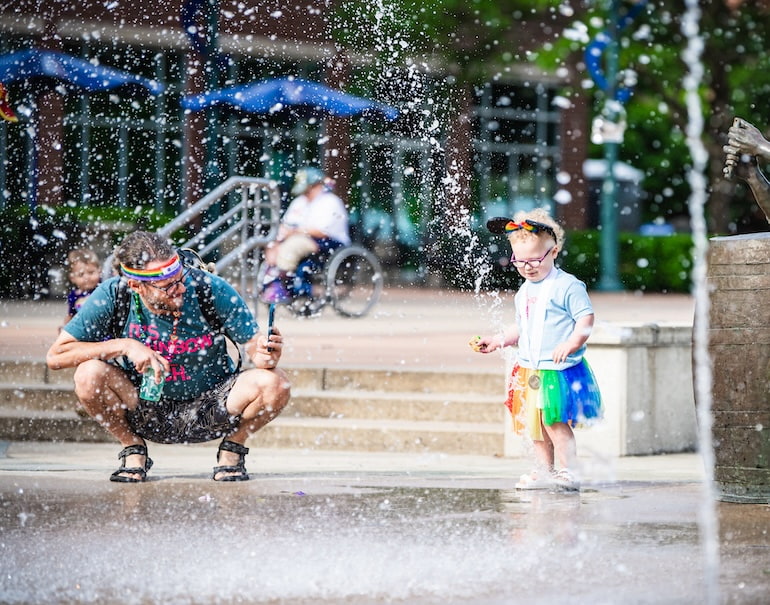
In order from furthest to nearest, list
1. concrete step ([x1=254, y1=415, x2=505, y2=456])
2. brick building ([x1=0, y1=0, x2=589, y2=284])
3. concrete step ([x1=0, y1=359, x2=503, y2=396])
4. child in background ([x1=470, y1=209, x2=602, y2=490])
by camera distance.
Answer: brick building ([x1=0, y1=0, x2=589, y2=284])
concrete step ([x1=0, y1=359, x2=503, y2=396])
concrete step ([x1=254, y1=415, x2=505, y2=456])
child in background ([x1=470, y1=209, x2=602, y2=490])

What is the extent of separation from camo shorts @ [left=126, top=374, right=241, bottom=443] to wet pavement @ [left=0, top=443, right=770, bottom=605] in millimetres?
265

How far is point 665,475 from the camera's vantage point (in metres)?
8.36

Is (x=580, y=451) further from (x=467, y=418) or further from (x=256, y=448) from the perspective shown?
(x=256, y=448)

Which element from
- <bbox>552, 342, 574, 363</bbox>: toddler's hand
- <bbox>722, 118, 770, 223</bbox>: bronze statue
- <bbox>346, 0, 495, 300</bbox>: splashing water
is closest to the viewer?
<bbox>722, 118, 770, 223</bbox>: bronze statue

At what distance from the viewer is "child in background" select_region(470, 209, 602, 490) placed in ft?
24.5

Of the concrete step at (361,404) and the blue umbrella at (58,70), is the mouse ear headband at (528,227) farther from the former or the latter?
the blue umbrella at (58,70)

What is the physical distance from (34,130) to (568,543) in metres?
19.4

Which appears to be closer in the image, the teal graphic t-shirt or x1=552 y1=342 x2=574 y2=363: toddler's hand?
x1=552 y1=342 x2=574 y2=363: toddler's hand

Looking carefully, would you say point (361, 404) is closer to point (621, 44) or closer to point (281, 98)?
point (281, 98)

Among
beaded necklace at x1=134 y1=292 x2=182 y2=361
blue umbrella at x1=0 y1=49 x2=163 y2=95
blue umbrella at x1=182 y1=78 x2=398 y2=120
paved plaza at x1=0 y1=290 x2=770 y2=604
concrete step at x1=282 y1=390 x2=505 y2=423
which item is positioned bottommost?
paved plaza at x1=0 y1=290 x2=770 y2=604

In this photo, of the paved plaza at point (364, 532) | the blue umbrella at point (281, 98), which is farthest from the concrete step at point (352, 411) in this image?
the blue umbrella at point (281, 98)

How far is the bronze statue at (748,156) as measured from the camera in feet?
23.1

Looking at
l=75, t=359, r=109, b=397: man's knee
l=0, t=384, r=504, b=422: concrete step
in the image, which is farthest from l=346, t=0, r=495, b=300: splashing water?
l=75, t=359, r=109, b=397: man's knee

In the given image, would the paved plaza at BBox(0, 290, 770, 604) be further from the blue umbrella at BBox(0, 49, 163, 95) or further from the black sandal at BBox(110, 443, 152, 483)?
the blue umbrella at BBox(0, 49, 163, 95)
